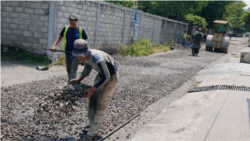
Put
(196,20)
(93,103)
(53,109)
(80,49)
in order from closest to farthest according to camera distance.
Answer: (80,49)
(93,103)
(53,109)
(196,20)

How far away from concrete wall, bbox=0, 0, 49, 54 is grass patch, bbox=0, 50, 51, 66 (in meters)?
0.24

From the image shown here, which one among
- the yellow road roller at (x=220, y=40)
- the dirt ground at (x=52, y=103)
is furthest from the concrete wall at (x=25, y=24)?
the yellow road roller at (x=220, y=40)

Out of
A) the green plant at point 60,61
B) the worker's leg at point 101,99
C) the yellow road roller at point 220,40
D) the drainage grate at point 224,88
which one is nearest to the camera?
the worker's leg at point 101,99

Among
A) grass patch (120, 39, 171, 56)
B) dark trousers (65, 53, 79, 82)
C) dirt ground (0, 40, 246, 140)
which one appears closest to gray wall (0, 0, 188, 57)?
grass patch (120, 39, 171, 56)

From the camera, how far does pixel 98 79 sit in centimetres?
390

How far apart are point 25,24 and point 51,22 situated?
118 cm

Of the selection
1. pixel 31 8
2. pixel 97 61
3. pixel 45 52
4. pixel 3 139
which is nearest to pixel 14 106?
pixel 3 139

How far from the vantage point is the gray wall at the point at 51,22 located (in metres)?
9.61

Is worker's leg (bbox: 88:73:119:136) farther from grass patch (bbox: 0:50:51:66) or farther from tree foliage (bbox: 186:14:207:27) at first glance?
tree foliage (bbox: 186:14:207:27)

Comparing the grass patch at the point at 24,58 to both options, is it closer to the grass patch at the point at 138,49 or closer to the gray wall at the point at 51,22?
the gray wall at the point at 51,22

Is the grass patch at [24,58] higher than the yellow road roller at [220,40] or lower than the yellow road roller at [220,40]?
lower

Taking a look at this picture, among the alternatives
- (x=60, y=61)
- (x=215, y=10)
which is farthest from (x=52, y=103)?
(x=215, y=10)

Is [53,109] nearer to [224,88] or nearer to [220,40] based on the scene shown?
[224,88]

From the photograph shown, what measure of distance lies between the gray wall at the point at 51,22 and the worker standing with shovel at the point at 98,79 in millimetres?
6168
